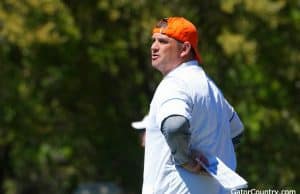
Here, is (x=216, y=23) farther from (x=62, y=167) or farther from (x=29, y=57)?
(x=62, y=167)

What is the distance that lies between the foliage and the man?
38.7 ft

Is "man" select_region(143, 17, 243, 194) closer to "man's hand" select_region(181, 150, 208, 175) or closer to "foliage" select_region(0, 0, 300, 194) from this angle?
"man's hand" select_region(181, 150, 208, 175)

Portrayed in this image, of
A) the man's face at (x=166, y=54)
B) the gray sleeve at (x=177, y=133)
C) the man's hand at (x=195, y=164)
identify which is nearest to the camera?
the gray sleeve at (x=177, y=133)

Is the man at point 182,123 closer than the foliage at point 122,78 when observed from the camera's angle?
Yes

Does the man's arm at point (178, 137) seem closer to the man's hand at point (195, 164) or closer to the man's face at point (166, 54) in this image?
the man's hand at point (195, 164)

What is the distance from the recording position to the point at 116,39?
18.4 metres

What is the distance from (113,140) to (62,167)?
10.4 ft

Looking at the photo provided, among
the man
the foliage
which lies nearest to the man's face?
the man

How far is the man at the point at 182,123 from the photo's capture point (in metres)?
4.57

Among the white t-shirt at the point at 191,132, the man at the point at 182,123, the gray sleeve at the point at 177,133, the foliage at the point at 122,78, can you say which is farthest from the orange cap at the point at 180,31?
the foliage at the point at 122,78

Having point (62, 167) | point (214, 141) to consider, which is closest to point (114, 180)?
point (62, 167)

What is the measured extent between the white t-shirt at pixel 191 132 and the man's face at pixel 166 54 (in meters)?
0.04

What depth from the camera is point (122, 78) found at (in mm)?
19344

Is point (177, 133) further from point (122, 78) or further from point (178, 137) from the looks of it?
point (122, 78)
